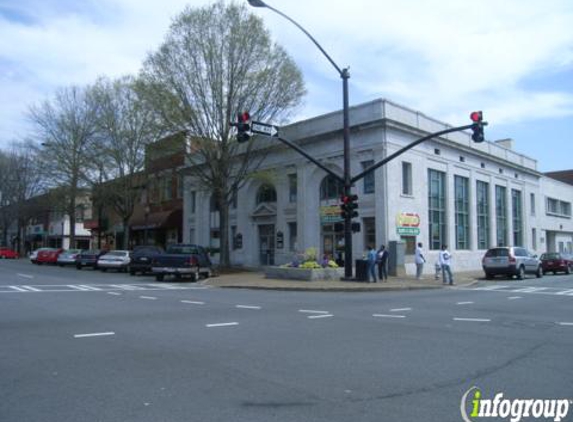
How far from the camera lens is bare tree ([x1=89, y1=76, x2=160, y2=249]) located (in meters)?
37.6

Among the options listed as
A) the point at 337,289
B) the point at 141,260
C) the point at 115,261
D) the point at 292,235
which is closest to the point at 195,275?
the point at 141,260

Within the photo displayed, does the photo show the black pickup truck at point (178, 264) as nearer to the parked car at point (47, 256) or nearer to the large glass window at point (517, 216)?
the parked car at point (47, 256)

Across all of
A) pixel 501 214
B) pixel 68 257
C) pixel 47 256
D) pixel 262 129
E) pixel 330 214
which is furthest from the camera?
pixel 47 256

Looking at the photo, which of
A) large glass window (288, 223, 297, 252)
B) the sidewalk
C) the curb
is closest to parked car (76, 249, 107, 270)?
large glass window (288, 223, 297, 252)

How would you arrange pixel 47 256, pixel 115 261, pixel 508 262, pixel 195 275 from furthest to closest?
pixel 47 256 → pixel 115 261 → pixel 508 262 → pixel 195 275

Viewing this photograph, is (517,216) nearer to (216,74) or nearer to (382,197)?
(382,197)

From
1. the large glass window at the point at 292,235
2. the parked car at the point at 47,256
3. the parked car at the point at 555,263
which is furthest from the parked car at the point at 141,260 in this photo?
the parked car at the point at 555,263

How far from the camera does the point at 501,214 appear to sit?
3962cm

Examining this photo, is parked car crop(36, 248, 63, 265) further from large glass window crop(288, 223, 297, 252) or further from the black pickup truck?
the black pickup truck

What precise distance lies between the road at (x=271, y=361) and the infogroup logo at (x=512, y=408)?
5.4 inches

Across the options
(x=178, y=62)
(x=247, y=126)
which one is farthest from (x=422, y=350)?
(x=178, y=62)

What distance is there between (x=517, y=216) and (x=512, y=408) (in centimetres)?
4018

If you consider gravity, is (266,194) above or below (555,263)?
above

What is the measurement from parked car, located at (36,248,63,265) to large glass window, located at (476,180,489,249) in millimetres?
33340
